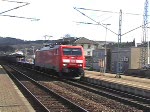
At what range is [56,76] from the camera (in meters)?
38.2

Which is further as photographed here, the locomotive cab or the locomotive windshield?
the locomotive windshield

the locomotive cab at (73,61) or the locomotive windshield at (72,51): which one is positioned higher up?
the locomotive windshield at (72,51)

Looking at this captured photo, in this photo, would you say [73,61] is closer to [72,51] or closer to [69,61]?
[69,61]

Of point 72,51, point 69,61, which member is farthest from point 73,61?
point 72,51

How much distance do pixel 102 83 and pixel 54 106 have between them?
14.4m

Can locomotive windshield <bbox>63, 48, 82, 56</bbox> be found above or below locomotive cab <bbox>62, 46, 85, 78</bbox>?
above

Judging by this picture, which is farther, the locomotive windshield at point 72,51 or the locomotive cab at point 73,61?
the locomotive windshield at point 72,51

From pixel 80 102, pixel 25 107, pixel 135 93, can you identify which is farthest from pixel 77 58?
pixel 25 107

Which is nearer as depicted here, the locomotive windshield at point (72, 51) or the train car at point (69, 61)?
the train car at point (69, 61)

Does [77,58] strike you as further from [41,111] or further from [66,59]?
[41,111]

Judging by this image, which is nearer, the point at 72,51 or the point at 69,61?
the point at 69,61

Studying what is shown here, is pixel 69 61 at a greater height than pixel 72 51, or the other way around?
pixel 72 51

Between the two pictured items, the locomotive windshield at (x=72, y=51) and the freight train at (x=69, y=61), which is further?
the locomotive windshield at (x=72, y=51)

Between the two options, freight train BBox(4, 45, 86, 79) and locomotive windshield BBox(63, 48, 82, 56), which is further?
locomotive windshield BBox(63, 48, 82, 56)
